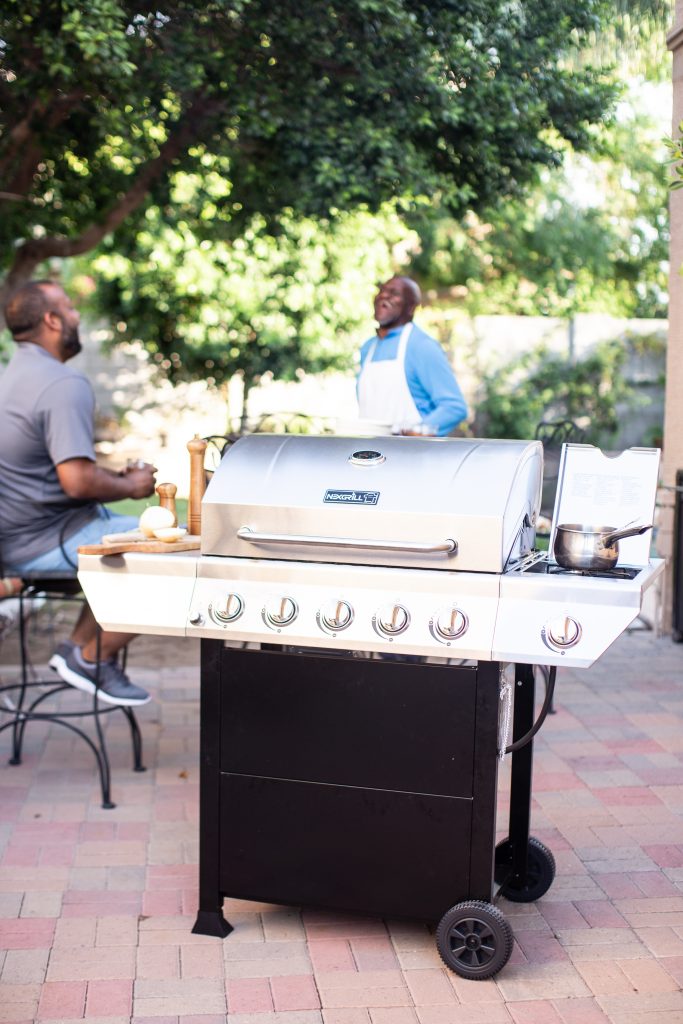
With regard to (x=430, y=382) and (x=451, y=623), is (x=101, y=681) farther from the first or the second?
(x=451, y=623)

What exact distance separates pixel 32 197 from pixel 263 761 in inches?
192

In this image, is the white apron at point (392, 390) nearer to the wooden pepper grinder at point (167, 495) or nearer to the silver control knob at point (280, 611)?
the wooden pepper grinder at point (167, 495)

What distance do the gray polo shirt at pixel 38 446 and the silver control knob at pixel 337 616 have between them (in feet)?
5.00

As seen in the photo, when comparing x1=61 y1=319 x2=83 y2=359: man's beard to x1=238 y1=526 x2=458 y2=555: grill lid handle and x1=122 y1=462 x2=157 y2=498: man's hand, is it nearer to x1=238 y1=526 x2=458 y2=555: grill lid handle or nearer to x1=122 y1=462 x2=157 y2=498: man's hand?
x1=122 y1=462 x2=157 y2=498: man's hand

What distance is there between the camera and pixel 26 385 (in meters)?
3.97

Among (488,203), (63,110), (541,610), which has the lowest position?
(541,610)

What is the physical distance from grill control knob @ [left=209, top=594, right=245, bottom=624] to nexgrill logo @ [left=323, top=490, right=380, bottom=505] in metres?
0.31

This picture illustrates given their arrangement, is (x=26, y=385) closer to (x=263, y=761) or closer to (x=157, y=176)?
(x=263, y=761)

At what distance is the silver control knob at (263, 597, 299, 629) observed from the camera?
8.84 feet

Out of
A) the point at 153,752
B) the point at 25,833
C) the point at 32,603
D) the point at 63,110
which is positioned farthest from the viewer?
the point at 32,603

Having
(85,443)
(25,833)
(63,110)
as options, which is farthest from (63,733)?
(63,110)

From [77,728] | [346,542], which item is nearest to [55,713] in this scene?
[77,728]

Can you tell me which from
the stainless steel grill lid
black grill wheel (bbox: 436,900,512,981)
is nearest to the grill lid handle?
the stainless steel grill lid

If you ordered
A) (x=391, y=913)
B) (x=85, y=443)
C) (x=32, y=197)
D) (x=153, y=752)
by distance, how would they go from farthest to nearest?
(x=32, y=197) < (x=153, y=752) < (x=85, y=443) < (x=391, y=913)
